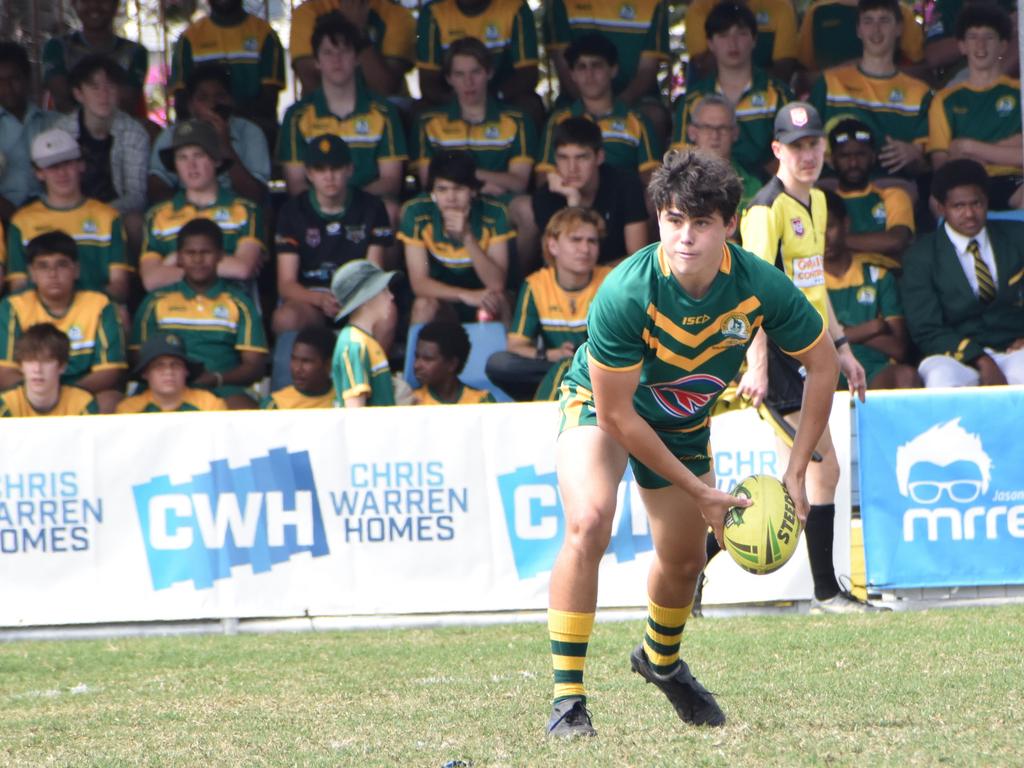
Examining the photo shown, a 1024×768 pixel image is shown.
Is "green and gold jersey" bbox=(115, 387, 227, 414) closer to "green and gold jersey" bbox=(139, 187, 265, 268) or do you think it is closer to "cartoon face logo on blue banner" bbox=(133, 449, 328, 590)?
"green and gold jersey" bbox=(139, 187, 265, 268)

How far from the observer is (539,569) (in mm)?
8156

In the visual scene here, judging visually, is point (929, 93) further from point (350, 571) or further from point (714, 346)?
point (714, 346)

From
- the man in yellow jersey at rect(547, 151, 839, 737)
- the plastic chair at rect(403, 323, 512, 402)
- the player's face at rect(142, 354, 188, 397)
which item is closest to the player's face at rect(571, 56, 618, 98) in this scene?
the plastic chair at rect(403, 323, 512, 402)

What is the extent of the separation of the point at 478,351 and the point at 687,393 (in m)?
5.67

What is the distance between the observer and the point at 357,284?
8828 mm

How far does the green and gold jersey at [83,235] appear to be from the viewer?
10.9 m

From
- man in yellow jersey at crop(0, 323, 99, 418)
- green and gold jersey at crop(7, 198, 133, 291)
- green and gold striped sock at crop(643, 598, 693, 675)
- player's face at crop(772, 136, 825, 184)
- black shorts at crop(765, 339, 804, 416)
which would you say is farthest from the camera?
green and gold jersey at crop(7, 198, 133, 291)

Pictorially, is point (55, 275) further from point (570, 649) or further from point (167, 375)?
point (570, 649)

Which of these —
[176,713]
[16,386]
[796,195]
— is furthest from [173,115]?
[176,713]

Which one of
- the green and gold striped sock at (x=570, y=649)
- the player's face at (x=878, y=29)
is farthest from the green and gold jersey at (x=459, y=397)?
the green and gold striped sock at (x=570, y=649)

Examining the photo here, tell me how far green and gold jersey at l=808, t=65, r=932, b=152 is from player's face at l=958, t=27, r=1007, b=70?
0.41 m

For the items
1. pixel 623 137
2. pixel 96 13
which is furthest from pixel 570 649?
pixel 96 13

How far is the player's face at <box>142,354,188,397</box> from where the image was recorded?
10.0 metres

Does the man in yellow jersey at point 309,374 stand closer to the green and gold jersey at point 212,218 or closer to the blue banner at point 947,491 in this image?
the green and gold jersey at point 212,218
